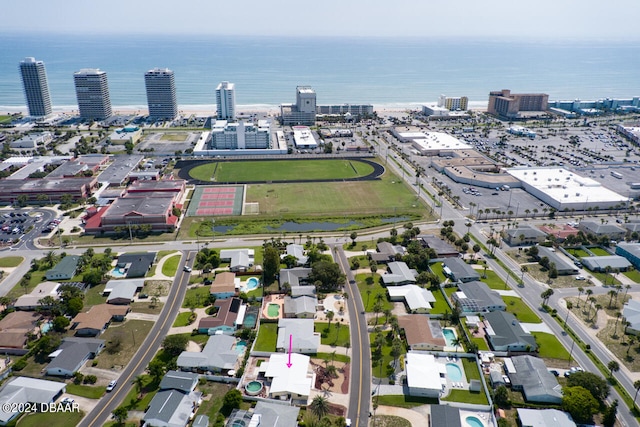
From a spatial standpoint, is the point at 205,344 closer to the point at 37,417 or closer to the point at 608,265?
the point at 37,417

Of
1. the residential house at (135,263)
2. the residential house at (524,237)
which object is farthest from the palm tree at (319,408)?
the residential house at (524,237)

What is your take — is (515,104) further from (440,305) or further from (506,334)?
(506,334)

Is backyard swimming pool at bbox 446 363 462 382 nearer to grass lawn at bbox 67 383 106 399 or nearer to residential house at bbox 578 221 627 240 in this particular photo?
grass lawn at bbox 67 383 106 399

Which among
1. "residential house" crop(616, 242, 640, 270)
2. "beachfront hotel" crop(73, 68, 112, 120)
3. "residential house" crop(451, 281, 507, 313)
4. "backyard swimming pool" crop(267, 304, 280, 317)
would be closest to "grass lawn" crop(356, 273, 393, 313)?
"residential house" crop(451, 281, 507, 313)

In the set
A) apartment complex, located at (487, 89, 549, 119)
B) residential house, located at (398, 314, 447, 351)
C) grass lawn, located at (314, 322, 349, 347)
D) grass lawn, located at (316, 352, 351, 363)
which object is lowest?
grass lawn, located at (316, 352, 351, 363)

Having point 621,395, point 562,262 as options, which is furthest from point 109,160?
point 621,395

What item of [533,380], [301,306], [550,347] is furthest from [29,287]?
[550,347]
